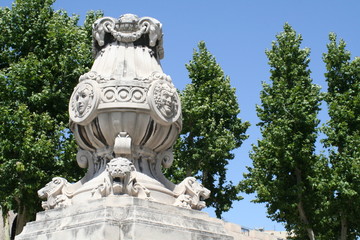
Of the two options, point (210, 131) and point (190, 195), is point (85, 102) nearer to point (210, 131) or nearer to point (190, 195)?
point (190, 195)

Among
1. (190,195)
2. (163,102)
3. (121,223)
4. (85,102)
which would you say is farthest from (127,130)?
(121,223)

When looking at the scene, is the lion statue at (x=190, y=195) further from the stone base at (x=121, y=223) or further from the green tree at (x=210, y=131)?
the green tree at (x=210, y=131)

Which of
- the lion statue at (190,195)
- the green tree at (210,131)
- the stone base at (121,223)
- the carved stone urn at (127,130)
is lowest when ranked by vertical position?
the stone base at (121,223)

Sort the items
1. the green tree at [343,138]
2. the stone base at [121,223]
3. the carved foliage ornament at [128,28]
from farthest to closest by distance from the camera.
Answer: the green tree at [343,138]
the carved foliage ornament at [128,28]
the stone base at [121,223]

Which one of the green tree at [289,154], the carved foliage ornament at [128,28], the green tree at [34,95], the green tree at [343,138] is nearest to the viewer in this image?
the carved foliage ornament at [128,28]

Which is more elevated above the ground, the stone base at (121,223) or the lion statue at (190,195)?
the lion statue at (190,195)

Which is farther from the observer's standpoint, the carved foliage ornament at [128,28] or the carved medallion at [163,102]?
the carved foliage ornament at [128,28]

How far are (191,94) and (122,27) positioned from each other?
1533 cm

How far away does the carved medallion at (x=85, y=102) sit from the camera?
9.56m

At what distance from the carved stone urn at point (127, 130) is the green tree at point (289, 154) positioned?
44.2ft

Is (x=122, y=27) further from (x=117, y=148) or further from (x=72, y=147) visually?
(x=72, y=147)

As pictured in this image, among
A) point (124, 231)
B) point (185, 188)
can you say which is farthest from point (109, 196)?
point (185, 188)

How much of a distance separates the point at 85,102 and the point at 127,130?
94 cm

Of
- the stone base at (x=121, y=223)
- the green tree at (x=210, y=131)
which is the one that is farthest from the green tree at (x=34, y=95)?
the stone base at (x=121, y=223)
